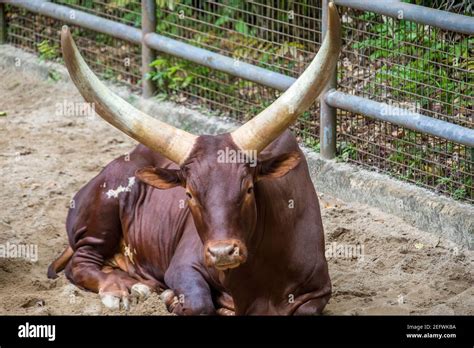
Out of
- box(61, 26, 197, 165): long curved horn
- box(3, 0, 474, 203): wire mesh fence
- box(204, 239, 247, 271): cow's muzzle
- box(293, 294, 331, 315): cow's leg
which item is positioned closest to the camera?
box(204, 239, 247, 271): cow's muzzle

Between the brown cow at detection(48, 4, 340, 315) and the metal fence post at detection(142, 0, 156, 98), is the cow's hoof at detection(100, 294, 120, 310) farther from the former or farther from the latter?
the metal fence post at detection(142, 0, 156, 98)

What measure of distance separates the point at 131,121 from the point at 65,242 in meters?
1.89

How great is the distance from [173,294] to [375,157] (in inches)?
80.5

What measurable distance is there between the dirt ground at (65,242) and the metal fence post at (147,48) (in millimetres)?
454

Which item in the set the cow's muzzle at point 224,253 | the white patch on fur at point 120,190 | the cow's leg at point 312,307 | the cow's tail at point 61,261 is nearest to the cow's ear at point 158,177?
the cow's muzzle at point 224,253

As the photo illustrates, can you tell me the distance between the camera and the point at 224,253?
5.57 meters

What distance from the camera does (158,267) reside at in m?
7.10

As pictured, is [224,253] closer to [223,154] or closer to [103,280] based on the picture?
[223,154]

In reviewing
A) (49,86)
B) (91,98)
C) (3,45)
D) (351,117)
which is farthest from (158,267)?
(3,45)

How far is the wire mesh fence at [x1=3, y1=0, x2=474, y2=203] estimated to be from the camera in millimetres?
7680

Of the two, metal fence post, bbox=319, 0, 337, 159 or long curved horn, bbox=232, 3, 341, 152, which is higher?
long curved horn, bbox=232, 3, 341, 152

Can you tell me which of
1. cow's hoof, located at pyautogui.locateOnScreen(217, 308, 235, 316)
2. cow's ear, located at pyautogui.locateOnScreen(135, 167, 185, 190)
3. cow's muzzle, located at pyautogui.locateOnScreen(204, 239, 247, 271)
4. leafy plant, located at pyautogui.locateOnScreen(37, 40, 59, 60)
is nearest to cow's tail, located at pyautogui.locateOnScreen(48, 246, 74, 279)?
cow's hoof, located at pyautogui.locateOnScreen(217, 308, 235, 316)

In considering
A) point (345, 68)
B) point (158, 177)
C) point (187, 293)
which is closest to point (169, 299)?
point (187, 293)

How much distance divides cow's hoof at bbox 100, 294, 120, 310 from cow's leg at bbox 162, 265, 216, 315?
0.84ft
